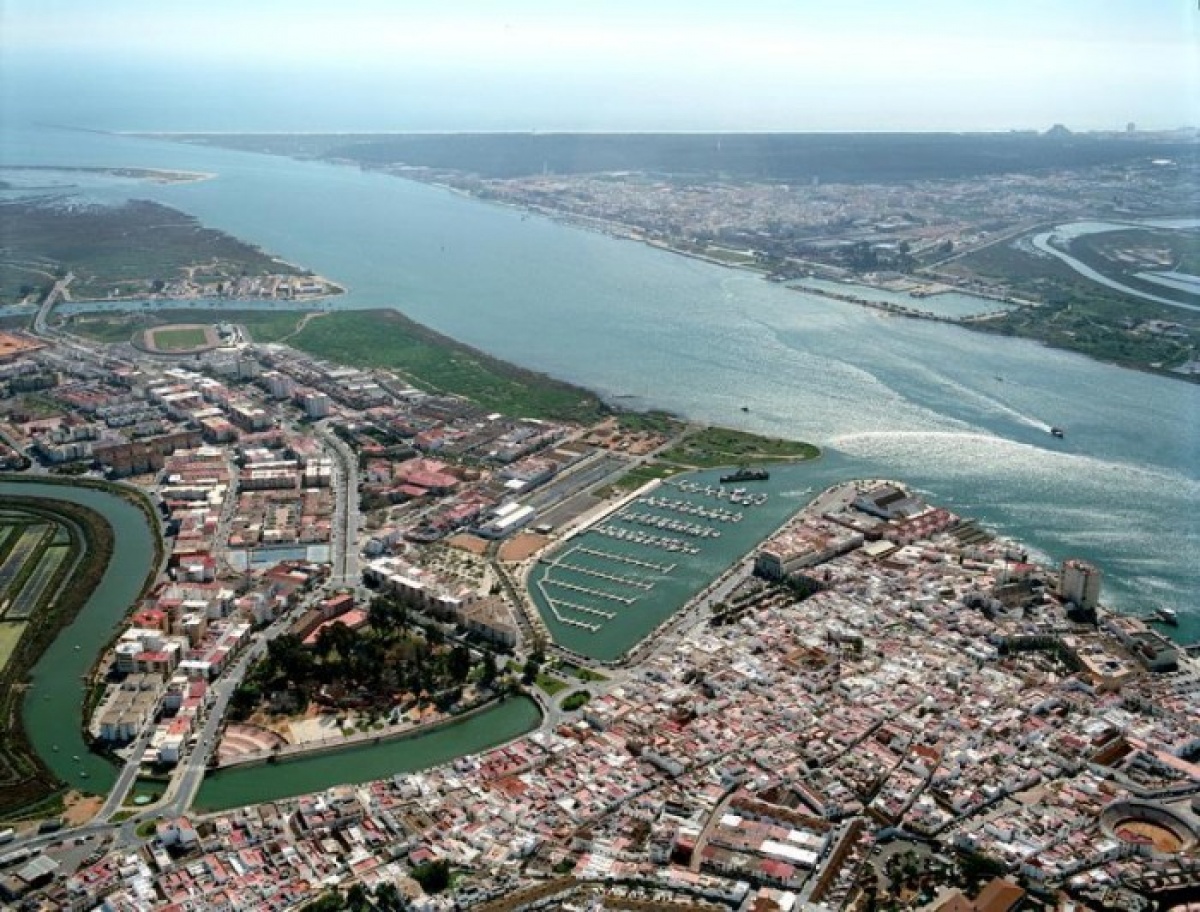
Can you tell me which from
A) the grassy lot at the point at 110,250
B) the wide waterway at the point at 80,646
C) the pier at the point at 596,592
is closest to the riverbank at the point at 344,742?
the wide waterway at the point at 80,646

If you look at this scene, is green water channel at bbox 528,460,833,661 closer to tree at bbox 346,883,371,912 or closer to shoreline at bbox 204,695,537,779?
shoreline at bbox 204,695,537,779

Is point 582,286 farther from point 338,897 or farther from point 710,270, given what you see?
point 338,897

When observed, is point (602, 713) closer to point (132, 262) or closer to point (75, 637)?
point (75, 637)

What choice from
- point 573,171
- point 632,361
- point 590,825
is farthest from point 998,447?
point 573,171

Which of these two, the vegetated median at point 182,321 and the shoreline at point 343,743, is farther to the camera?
the vegetated median at point 182,321

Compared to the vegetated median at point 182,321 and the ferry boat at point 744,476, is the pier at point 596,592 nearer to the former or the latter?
the ferry boat at point 744,476

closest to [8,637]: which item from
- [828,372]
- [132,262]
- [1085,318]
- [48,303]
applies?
[828,372]
